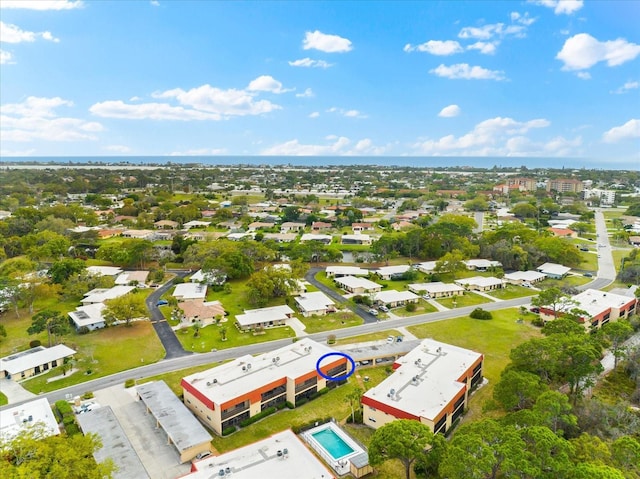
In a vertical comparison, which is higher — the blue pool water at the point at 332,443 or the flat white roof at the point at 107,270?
the flat white roof at the point at 107,270

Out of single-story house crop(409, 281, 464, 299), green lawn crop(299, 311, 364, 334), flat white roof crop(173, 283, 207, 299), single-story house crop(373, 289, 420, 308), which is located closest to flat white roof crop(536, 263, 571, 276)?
single-story house crop(409, 281, 464, 299)

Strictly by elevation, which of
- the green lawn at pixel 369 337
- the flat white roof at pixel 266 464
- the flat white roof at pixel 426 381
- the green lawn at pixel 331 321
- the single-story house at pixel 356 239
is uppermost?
the single-story house at pixel 356 239

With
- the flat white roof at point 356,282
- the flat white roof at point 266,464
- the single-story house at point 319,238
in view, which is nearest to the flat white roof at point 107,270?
the flat white roof at point 356,282

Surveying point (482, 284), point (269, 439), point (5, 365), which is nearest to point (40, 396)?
point (5, 365)

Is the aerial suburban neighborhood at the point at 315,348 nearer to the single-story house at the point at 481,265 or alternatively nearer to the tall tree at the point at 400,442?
the tall tree at the point at 400,442

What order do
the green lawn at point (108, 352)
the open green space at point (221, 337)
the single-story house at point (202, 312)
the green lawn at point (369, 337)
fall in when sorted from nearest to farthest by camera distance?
the green lawn at point (108, 352) → the open green space at point (221, 337) → the green lawn at point (369, 337) → the single-story house at point (202, 312)

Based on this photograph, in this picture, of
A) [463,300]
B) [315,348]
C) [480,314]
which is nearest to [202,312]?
[315,348]
